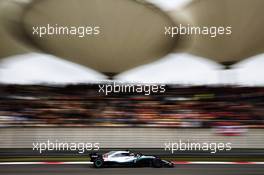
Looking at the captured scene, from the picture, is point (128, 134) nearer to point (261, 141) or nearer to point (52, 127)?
point (52, 127)

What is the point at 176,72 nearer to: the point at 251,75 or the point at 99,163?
the point at 251,75

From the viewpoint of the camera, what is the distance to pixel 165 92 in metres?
14.5

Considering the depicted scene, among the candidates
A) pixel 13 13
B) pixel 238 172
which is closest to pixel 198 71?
pixel 238 172

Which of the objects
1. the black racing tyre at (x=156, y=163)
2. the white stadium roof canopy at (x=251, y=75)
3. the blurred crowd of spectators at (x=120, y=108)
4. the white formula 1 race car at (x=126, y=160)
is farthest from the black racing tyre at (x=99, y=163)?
the white stadium roof canopy at (x=251, y=75)

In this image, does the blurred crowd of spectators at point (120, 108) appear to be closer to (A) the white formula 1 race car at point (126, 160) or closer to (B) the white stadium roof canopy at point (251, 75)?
(B) the white stadium roof canopy at point (251, 75)

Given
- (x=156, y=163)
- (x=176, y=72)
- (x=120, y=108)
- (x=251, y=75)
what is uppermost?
(x=176, y=72)

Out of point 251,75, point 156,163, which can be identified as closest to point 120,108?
point 156,163

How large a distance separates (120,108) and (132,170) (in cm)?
213

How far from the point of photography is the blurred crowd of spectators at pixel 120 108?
46.2 feet

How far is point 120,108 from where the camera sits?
1470cm

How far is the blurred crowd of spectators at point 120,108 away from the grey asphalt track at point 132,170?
1186 mm

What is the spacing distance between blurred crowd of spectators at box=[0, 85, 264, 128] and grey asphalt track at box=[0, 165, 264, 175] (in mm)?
1186

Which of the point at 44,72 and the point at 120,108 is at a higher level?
the point at 44,72

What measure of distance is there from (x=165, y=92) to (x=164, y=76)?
52cm
